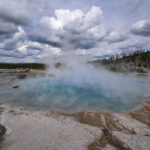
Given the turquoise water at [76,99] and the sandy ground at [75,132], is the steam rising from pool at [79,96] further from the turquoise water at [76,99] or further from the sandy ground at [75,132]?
the sandy ground at [75,132]

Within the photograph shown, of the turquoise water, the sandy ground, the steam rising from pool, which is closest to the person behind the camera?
the sandy ground

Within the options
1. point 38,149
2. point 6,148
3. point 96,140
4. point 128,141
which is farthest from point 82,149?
point 6,148

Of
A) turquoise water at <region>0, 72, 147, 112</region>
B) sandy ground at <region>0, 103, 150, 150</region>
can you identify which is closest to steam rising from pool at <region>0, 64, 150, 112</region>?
turquoise water at <region>0, 72, 147, 112</region>

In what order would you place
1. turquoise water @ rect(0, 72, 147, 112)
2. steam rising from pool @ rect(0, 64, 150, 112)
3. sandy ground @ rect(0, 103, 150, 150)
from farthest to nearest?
steam rising from pool @ rect(0, 64, 150, 112) → turquoise water @ rect(0, 72, 147, 112) → sandy ground @ rect(0, 103, 150, 150)

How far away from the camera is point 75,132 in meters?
3.17

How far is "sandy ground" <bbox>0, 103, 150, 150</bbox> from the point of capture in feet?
8.62

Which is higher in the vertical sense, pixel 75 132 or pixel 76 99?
pixel 75 132

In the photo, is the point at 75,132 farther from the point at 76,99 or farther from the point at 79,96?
the point at 79,96

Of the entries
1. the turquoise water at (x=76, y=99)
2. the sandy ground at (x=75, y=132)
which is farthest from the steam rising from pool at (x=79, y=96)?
the sandy ground at (x=75, y=132)

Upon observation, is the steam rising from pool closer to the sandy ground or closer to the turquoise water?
the turquoise water

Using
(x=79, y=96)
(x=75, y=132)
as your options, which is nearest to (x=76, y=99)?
(x=79, y=96)

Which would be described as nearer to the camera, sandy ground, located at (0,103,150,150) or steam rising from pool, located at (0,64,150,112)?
sandy ground, located at (0,103,150,150)

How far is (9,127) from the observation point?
342cm

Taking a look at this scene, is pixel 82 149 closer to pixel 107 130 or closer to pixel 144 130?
pixel 107 130
